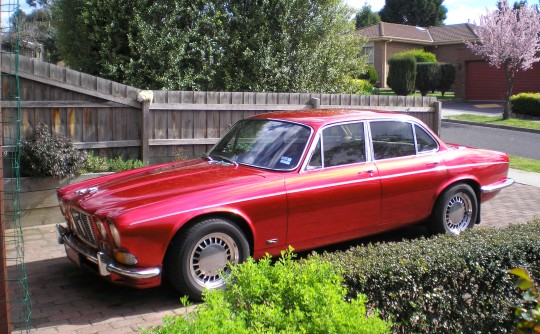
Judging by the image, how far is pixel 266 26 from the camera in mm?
12883

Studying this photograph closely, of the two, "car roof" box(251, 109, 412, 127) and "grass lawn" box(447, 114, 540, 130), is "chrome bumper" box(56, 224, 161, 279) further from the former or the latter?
"grass lawn" box(447, 114, 540, 130)

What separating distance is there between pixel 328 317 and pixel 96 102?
22.2ft

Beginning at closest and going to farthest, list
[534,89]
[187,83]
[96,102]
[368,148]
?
[368,148]
[96,102]
[187,83]
[534,89]

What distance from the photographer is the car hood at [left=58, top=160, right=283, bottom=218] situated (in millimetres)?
5031

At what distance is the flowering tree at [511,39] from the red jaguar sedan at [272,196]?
64.1 feet

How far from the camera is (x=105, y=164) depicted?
8672 mm

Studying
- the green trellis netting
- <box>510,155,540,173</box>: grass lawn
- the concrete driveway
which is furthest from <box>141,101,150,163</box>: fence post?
<box>510,155,540,173</box>: grass lawn

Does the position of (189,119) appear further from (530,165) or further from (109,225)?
(530,165)

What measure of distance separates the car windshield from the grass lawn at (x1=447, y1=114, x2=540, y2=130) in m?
18.2

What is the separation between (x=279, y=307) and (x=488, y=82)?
115 feet

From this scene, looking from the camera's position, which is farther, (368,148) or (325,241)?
(368,148)

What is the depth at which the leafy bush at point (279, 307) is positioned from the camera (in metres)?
2.73

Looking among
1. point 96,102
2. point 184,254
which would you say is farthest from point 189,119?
point 184,254

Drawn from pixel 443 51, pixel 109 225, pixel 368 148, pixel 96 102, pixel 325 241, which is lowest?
pixel 325 241
